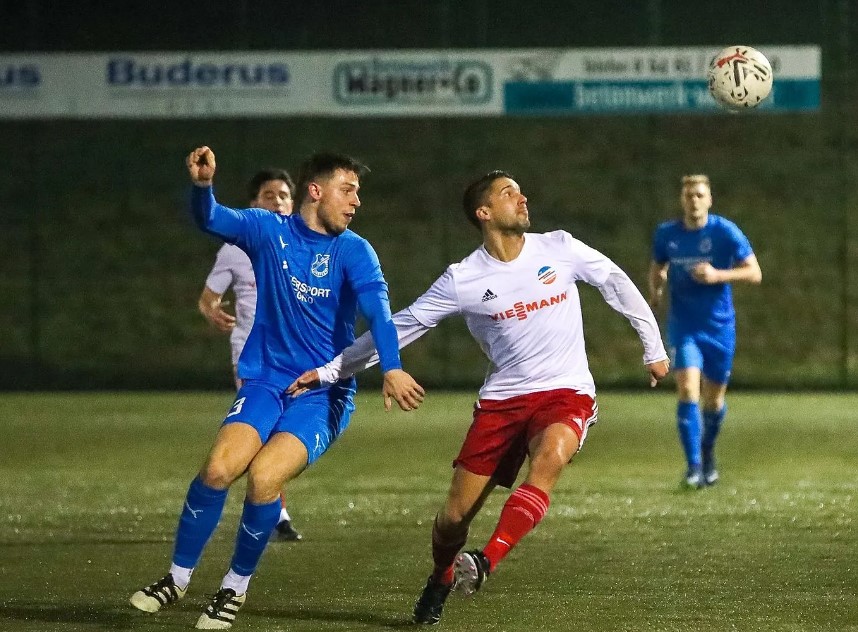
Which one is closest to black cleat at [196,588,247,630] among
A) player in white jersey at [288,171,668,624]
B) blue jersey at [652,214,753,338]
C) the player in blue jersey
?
player in white jersey at [288,171,668,624]

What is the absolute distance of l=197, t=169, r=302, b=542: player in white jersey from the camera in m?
7.81

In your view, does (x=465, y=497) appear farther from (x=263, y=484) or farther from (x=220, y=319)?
(x=220, y=319)

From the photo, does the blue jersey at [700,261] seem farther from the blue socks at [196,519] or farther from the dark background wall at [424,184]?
the dark background wall at [424,184]

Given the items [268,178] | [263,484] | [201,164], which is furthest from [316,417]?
[268,178]

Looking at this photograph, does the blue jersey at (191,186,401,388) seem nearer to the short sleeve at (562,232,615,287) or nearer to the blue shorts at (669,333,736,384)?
the short sleeve at (562,232,615,287)

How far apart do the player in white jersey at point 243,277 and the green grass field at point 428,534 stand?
89cm

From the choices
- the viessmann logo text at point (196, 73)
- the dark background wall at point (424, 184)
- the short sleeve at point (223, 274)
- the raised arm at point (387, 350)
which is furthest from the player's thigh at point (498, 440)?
the viessmann logo text at point (196, 73)

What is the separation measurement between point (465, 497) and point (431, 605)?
1.35 feet

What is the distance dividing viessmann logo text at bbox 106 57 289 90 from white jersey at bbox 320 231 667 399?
37.0 feet

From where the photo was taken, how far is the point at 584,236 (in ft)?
55.2

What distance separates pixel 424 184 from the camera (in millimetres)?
17031

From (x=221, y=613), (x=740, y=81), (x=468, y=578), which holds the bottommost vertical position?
(x=221, y=613)

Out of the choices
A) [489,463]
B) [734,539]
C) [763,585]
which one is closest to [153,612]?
[489,463]

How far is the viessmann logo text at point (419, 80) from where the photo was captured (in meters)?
16.6
